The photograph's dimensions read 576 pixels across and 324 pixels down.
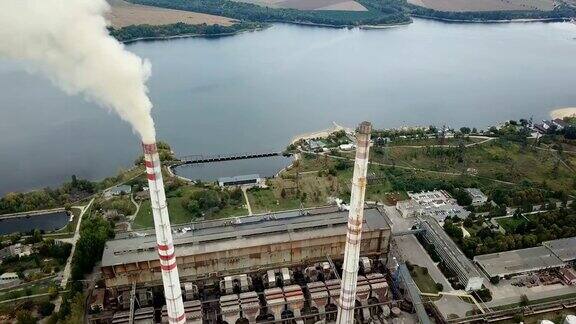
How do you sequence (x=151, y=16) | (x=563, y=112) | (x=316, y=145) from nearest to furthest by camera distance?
(x=316, y=145) < (x=563, y=112) < (x=151, y=16)

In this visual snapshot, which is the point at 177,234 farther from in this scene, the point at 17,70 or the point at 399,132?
the point at 17,70

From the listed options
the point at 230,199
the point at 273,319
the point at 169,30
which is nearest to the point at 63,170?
the point at 230,199

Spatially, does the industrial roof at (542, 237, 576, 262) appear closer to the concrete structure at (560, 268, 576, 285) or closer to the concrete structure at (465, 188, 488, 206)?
the concrete structure at (560, 268, 576, 285)

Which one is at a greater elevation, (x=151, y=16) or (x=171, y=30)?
(x=151, y=16)

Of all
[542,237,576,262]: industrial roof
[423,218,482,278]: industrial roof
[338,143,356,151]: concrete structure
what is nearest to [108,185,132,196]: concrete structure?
[338,143,356,151]: concrete structure

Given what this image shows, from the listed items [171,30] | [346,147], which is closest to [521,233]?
[346,147]

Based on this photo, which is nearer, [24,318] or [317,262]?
[24,318]

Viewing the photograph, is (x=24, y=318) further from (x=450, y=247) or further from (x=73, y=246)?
(x=450, y=247)
